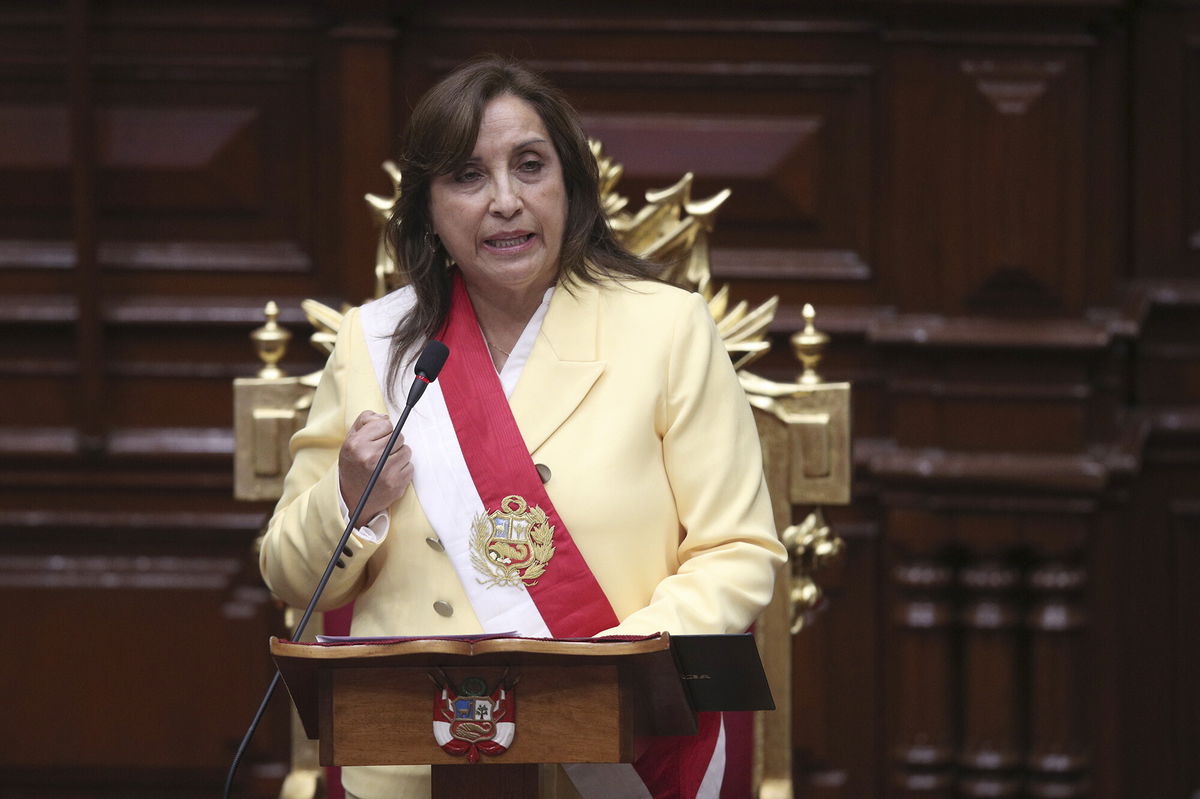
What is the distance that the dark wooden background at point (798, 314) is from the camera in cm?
295

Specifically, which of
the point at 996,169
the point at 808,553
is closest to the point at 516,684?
the point at 808,553

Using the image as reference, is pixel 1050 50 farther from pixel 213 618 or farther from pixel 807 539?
pixel 213 618

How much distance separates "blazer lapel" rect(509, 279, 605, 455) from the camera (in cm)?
193

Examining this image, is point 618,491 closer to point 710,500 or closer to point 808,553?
point 710,500

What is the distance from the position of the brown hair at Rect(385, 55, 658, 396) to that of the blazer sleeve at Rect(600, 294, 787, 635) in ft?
0.55

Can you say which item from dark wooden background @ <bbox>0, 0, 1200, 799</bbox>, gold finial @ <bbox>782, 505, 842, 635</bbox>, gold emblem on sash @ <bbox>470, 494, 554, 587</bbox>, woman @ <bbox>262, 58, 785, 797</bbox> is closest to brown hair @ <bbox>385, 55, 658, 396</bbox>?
woman @ <bbox>262, 58, 785, 797</bbox>

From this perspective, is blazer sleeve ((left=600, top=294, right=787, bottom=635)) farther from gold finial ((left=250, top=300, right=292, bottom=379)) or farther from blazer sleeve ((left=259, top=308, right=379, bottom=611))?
gold finial ((left=250, top=300, right=292, bottom=379))

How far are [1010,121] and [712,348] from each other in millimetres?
1216

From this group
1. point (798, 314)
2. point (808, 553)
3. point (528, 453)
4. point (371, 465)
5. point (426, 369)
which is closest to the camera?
point (426, 369)

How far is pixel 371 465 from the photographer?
5.90 ft

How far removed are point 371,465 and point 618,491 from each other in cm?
30

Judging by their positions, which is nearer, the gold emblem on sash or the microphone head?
the microphone head

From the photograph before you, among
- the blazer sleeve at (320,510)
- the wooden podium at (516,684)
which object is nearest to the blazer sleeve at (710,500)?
the wooden podium at (516,684)

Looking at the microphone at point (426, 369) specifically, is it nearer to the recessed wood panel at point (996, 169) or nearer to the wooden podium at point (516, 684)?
the wooden podium at point (516, 684)
